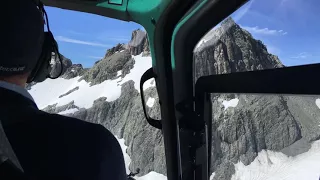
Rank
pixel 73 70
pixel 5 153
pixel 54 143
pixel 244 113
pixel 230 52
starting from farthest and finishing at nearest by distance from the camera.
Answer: pixel 73 70
pixel 230 52
pixel 244 113
pixel 54 143
pixel 5 153

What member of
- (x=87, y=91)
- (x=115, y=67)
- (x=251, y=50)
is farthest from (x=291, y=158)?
(x=87, y=91)

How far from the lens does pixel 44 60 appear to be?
63.0 inches

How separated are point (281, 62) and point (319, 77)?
0.42 m

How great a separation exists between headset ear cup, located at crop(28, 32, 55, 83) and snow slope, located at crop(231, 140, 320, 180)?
46.4 inches

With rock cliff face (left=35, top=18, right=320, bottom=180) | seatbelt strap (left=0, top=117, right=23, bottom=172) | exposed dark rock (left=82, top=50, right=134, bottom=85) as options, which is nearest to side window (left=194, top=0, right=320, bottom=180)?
rock cliff face (left=35, top=18, right=320, bottom=180)

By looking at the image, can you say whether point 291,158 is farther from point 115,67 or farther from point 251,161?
point 115,67

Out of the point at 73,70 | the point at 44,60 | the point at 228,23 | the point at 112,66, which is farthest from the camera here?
the point at 112,66

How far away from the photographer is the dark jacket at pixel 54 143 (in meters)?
1.11

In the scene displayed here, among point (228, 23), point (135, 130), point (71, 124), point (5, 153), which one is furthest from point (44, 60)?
point (135, 130)

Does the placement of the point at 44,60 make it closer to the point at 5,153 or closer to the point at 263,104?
the point at 5,153

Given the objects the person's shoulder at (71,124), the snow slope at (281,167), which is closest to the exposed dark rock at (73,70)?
the snow slope at (281,167)

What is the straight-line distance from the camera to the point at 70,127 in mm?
1172

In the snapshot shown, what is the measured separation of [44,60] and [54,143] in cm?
57

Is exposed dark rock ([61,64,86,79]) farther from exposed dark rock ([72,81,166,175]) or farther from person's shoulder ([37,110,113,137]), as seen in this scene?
person's shoulder ([37,110,113,137])
